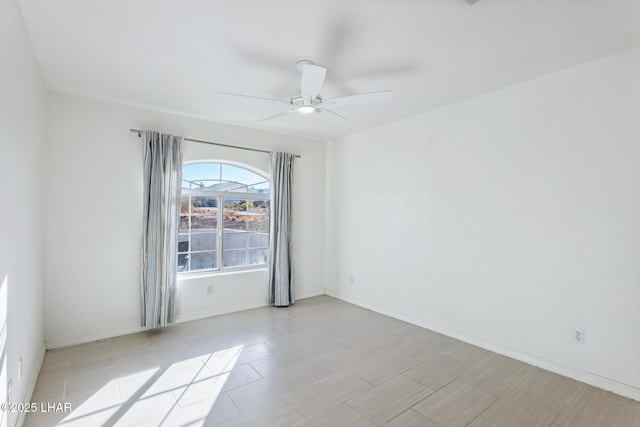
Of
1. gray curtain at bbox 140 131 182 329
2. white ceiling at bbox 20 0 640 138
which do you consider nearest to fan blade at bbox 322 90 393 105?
white ceiling at bbox 20 0 640 138

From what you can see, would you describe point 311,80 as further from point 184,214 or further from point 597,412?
point 597,412

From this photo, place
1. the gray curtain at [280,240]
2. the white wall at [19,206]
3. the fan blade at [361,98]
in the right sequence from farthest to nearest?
the gray curtain at [280,240], the fan blade at [361,98], the white wall at [19,206]

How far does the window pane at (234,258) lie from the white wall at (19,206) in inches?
79.6

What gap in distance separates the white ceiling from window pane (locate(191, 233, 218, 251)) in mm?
1818

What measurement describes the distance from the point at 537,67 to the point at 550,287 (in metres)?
1.94

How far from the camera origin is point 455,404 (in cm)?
233

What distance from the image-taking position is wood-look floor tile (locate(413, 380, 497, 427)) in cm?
217

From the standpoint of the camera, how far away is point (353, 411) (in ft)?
7.36

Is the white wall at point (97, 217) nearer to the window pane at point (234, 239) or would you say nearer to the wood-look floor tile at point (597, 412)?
the window pane at point (234, 239)

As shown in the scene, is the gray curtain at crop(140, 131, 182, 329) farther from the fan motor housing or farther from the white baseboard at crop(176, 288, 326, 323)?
the fan motor housing

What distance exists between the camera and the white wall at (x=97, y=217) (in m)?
3.26

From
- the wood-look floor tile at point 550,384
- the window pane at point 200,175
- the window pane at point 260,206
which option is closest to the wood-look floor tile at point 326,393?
the wood-look floor tile at point 550,384

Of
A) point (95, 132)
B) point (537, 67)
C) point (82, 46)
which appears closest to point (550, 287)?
point (537, 67)

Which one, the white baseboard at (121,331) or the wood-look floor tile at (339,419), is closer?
the wood-look floor tile at (339,419)
